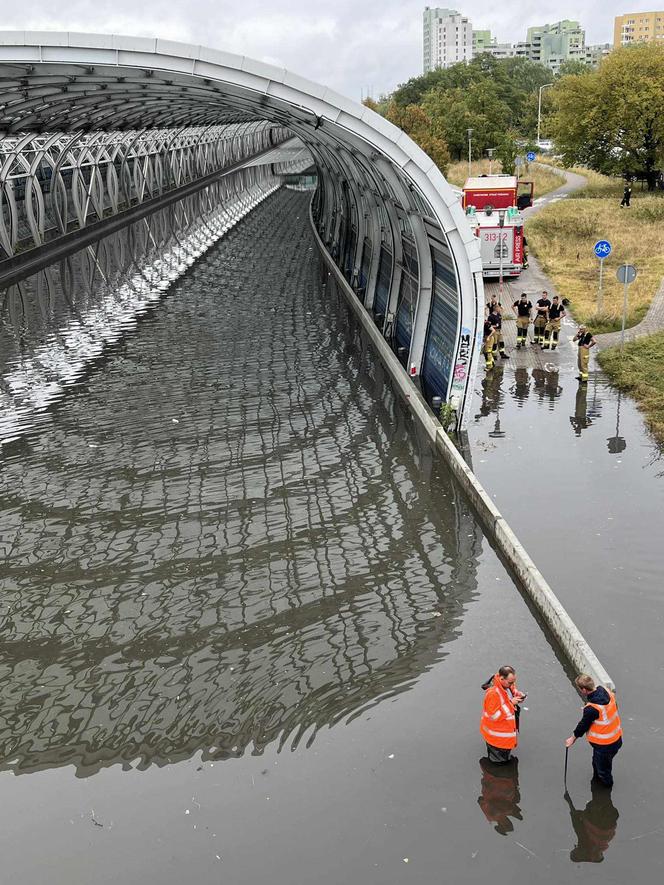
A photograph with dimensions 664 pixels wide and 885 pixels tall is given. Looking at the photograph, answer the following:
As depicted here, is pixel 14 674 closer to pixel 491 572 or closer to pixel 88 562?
pixel 88 562

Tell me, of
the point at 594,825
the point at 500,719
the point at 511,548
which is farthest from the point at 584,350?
the point at 594,825

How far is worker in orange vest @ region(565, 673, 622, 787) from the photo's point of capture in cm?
721

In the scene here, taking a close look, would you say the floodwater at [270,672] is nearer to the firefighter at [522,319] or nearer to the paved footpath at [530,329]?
the paved footpath at [530,329]

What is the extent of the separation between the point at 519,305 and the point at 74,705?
46.1ft

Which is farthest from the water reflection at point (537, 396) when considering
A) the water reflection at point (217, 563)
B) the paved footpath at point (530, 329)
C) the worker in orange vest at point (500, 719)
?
the worker in orange vest at point (500, 719)

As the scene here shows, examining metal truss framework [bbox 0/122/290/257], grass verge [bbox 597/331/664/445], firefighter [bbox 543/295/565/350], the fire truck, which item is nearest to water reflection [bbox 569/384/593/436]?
grass verge [bbox 597/331/664/445]

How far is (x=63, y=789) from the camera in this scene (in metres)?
7.66

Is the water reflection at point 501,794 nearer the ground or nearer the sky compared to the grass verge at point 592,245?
nearer the ground

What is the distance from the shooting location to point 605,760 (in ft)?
23.7

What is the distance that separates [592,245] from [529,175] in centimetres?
3430

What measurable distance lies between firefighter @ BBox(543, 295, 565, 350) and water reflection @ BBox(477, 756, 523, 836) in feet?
44.6

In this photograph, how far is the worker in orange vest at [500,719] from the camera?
7.46m

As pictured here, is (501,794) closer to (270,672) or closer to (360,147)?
(270,672)

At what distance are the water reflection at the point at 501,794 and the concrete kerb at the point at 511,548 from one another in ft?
4.00
